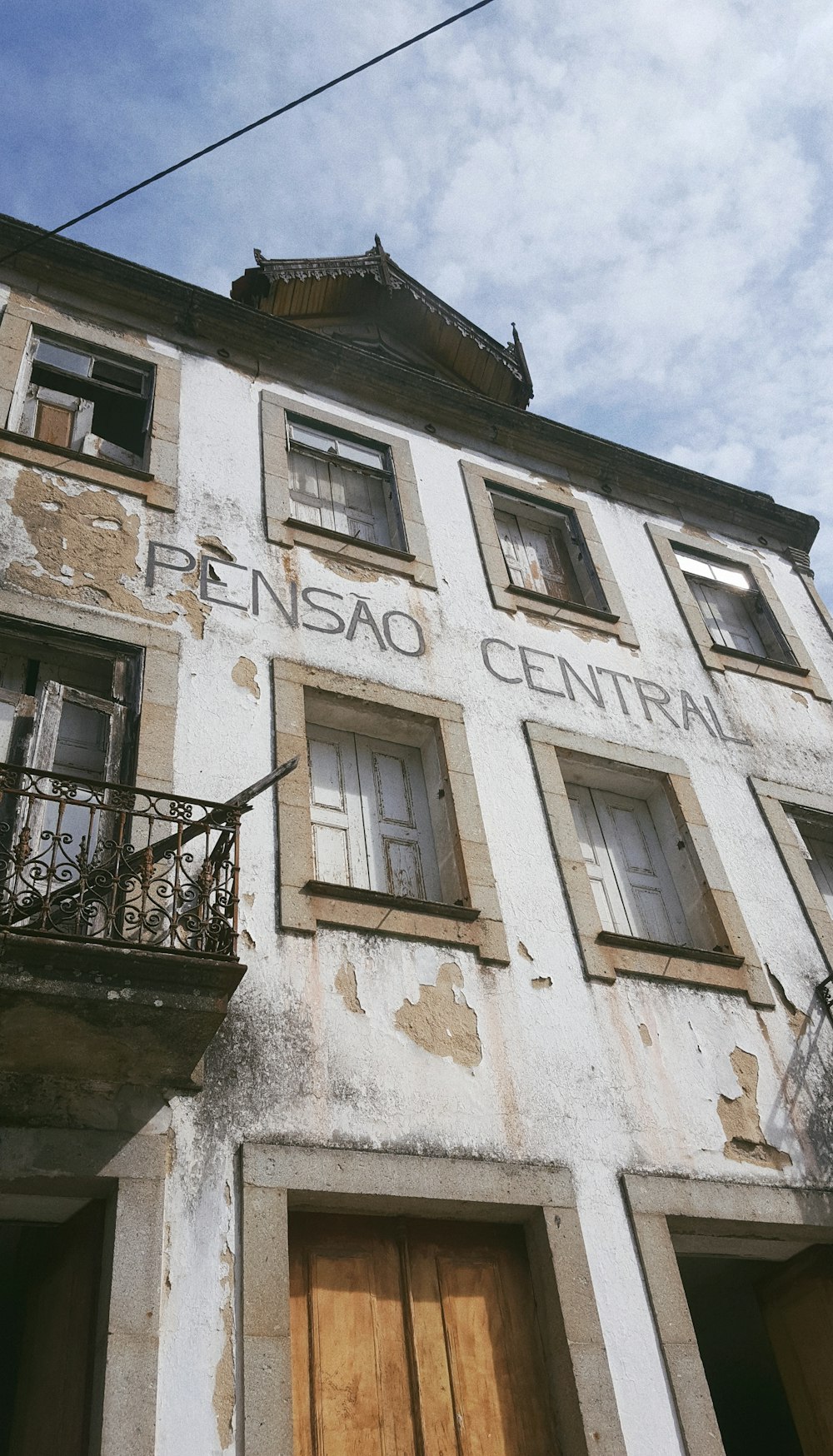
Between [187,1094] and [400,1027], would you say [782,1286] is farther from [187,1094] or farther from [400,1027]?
[187,1094]

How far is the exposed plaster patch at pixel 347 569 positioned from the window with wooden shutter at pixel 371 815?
4.97 ft

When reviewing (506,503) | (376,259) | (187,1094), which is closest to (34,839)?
(187,1094)

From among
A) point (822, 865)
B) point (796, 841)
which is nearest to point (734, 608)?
point (822, 865)

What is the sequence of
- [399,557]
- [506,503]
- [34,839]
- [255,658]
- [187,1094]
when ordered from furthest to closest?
1. [506,503]
2. [399,557]
3. [255,658]
4. [34,839]
5. [187,1094]

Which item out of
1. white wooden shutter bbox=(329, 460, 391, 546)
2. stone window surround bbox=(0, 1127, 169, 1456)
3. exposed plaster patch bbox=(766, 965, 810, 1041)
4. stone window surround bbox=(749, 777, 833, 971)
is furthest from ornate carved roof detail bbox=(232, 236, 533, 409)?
stone window surround bbox=(0, 1127, 169, 1456)

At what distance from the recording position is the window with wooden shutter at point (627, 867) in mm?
7977

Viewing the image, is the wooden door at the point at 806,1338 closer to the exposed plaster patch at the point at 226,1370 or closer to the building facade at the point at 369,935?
the building facade at the point at 369,935

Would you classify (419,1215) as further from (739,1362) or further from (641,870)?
(739,1362)

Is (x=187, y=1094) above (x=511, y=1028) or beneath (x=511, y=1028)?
beneath

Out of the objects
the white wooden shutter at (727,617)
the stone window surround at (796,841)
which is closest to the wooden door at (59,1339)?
the stone window surround at (796,841)

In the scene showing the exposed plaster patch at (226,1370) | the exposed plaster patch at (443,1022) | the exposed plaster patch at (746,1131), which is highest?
the exposed plaster patch at (443,1022)

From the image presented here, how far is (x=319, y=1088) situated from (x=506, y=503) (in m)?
6.87

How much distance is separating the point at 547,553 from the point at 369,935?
221 inches

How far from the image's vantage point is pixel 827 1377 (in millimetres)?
6590
